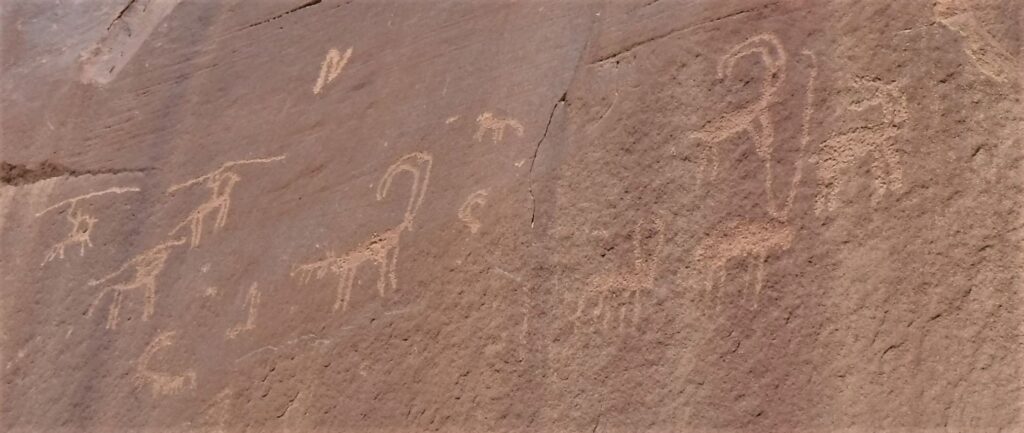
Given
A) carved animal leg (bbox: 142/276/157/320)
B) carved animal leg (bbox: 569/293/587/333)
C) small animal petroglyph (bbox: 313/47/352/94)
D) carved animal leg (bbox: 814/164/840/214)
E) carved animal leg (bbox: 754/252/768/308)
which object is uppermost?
small animal petroglyph (bbox: 313/47/352/94)

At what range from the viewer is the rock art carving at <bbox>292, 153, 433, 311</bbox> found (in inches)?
81.3

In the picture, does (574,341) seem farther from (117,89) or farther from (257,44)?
(117,89)

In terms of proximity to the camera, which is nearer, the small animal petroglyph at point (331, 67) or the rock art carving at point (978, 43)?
the rock art carving at point (978, 43)

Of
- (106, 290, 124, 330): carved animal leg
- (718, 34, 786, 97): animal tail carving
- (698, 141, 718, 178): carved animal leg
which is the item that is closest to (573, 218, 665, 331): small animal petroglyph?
(698, 141, 718, 178): carved animal leg

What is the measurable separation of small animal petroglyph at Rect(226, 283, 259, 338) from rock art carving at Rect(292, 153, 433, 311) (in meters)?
0.10

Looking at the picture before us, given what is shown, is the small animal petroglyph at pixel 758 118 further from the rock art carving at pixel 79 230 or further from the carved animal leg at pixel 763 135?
the rock art carving at pixel 79 230

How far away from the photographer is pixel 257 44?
2.26 meters

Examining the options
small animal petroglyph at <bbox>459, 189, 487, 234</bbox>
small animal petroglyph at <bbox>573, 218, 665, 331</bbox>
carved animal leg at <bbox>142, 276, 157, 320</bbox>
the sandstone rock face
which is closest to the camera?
the sandstone rock face

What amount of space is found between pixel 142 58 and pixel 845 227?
1.67 metres

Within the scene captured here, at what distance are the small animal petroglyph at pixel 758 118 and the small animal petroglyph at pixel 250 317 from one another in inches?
39.9

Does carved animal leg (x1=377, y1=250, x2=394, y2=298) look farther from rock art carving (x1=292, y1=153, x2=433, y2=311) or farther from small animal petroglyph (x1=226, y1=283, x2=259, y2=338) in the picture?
small animal petroglyph (x1=226, y1=283, x2=259, y2=338)

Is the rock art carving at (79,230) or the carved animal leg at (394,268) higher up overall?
the rock art carving at (79,230)

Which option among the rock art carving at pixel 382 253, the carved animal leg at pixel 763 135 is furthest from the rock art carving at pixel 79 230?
the carved animal leg at pixel 763 135

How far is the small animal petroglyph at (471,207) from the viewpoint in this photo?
2035 mm
